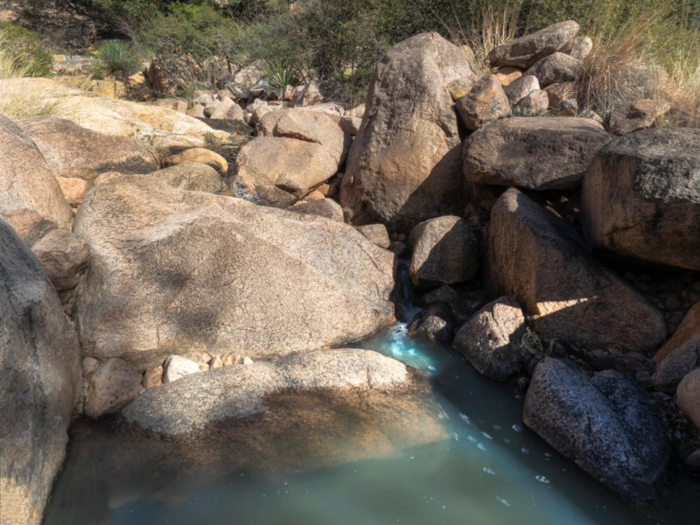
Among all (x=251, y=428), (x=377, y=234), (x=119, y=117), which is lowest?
(x=251, y=428)

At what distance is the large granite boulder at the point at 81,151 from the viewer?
527cm

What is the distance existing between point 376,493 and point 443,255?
2.50 metres

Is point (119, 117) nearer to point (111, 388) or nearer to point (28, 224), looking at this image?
point (28, 224)

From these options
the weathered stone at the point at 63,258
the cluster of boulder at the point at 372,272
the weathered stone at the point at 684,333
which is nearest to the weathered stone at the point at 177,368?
the cluster of boulder at the point at 372,272

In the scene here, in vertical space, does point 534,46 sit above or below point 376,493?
above

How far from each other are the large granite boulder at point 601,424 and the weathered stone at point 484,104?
118 inches

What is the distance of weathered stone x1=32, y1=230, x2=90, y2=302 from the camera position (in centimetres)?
362

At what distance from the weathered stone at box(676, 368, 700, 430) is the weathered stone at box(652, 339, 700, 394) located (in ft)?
0.65

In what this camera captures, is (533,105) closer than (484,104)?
No

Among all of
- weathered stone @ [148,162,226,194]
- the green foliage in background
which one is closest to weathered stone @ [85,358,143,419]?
weathered stone @ [148,162,226,194]

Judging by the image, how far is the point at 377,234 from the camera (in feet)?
17.7

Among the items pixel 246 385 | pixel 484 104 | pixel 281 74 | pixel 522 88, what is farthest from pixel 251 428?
pixel 281 74

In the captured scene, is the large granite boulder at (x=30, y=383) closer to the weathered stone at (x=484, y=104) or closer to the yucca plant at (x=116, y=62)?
the weathered stone at (x=484, y=104)

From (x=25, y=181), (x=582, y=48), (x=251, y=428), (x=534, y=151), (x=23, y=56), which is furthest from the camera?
(x=23, y=56)
